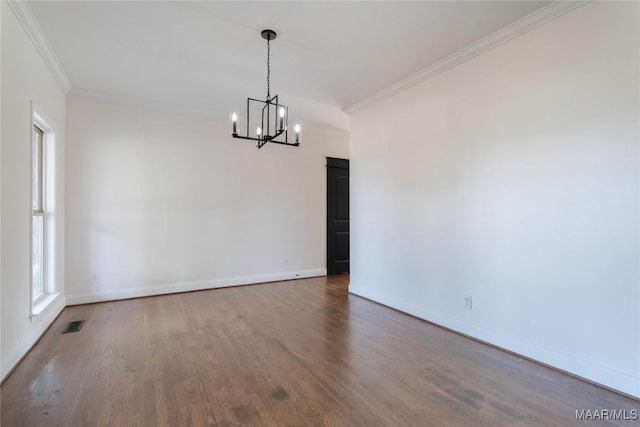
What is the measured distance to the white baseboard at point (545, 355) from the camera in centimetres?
212

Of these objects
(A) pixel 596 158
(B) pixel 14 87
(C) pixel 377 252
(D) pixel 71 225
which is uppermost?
(B) pixel 14 87

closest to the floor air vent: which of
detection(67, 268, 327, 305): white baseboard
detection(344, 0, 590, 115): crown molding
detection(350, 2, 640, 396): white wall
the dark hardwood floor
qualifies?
the dark hardwood floor

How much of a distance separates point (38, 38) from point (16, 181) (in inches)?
52.2

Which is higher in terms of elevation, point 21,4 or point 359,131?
point 21,4

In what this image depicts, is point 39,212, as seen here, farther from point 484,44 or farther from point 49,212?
point 484,44

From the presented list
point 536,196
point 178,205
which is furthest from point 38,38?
point 536,196

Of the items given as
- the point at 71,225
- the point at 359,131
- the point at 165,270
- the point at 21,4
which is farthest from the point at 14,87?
the point at 359,131

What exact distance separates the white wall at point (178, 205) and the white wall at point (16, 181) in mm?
1189

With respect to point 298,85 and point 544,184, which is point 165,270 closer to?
point 298,85

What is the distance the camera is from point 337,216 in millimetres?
6324

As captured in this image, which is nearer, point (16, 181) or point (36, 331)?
point (16, 181)

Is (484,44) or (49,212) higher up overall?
(484,44)

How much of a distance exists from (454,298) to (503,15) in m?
2.58

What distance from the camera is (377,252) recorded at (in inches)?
169
